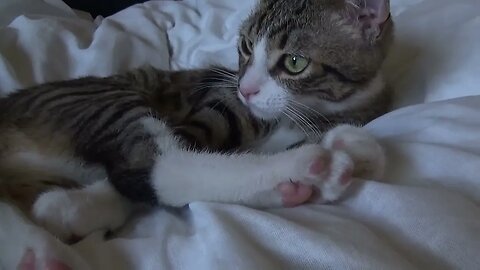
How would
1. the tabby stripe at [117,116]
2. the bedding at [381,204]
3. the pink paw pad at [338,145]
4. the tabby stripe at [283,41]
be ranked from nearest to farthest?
the bedding at [381,204], the pink paw pad at [338,145], the tabby stripe at [117,116], the tabby stripe at [283,41]

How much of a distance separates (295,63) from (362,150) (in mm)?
273

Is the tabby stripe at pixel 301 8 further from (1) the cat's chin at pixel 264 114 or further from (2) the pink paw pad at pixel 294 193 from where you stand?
(2) the pink paw pad at pixel 294 193

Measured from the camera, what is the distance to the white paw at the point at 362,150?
0.88 metres

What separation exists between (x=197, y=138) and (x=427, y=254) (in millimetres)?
469

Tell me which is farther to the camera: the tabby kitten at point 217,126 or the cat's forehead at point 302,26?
the cat's forehead at point 302,26

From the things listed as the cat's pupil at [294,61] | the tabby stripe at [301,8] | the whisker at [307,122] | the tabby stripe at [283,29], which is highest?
the tabby stripe at [301,8]

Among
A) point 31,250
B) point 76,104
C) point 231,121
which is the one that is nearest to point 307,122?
point 231,121

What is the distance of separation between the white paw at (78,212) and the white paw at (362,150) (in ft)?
1.09

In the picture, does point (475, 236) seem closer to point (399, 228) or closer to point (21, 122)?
point (399, 228)

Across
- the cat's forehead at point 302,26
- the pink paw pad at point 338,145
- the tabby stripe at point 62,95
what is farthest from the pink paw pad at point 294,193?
the tabby stripe at point 62,95

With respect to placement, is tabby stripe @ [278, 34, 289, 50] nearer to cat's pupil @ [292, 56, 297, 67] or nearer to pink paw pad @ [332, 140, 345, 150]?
cat's pupil @ [292, 56, 297, 67]

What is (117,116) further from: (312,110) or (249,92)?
(312,110)

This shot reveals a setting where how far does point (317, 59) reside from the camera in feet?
3.62

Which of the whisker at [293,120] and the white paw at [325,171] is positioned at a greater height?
the white paw at [325,171]
